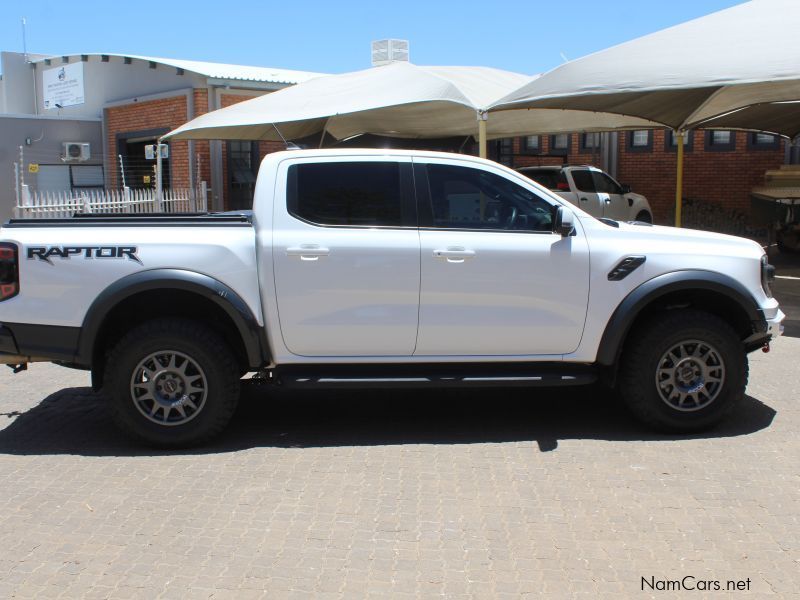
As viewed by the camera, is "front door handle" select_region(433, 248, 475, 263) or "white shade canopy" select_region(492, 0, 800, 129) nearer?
"front door handle" select_region(433, 248, 475, 263)

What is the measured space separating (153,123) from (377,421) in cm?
1595

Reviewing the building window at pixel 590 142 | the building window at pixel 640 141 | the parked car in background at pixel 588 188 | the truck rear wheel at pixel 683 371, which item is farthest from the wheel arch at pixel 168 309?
the building window at pixel 590 142

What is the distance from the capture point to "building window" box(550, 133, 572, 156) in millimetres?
21766

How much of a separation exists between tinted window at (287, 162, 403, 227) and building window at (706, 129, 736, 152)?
16.1 m

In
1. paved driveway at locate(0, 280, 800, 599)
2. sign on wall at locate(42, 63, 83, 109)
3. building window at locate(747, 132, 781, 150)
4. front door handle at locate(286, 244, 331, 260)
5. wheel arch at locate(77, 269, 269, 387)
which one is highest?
sign on wall at locate(42, 63, 83, 109)

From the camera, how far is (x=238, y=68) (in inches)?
830

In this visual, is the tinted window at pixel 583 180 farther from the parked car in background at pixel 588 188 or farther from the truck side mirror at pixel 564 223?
the truck side mirror at pixel 564 223

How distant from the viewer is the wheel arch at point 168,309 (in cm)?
511

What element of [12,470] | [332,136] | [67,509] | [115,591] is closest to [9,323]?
[12,470]

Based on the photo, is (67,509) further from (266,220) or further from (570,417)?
(570,417)

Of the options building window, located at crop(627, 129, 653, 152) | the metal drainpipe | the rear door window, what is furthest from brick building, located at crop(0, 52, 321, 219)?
building window, located at crop(627, 129, 653, 152)

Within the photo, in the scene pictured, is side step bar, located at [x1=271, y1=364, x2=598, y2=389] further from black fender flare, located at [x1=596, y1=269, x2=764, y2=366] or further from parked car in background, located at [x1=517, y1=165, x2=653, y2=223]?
parked car in background, located at [x1=517, y1=165, x2=653, y2=223]

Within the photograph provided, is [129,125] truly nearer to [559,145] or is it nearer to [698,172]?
[559,145]

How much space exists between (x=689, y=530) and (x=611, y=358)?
4.99 ft
